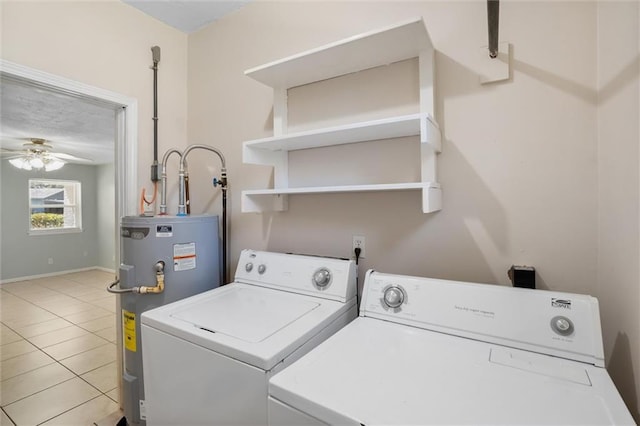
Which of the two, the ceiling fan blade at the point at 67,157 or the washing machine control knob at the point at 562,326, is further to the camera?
the ceiling fan blade at the point at 67,157

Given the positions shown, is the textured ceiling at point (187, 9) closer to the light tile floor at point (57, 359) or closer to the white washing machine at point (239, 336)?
the white washing machine at point (239, 336)

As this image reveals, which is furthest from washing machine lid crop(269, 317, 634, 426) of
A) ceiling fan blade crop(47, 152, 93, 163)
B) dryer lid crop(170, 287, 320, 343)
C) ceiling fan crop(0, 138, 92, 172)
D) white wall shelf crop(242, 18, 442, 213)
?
ceiling fan blade crop(47, 152, 93, 163)

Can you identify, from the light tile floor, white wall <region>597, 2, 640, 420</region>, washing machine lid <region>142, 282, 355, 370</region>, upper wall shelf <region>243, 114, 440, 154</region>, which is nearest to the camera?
white wall <region>597, 2, 640, 420</region>

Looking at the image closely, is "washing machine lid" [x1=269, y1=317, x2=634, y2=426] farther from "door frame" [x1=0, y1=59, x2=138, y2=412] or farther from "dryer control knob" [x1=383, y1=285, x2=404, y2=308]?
"door frame" [x1=0, y1=59, x2=138, y2=412]

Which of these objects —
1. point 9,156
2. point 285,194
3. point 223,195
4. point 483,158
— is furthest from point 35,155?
point 483,158

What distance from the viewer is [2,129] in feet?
12.0

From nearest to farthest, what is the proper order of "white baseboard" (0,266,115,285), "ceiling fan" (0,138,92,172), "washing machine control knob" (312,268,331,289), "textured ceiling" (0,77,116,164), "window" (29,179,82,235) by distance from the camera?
"washing machine control knob" (312,268,331,289) < "textured ceiling" (0,77,116,164) < "ceiling fan" (0,138,92,172) < "white baseboard" (0,266,115,285) < "window" (29,179,82,235)

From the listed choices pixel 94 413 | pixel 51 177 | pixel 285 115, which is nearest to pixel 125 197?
pixel 285 115

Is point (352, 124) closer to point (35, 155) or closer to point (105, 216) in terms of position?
point (35, 155)

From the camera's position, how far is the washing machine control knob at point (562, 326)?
0.90 m

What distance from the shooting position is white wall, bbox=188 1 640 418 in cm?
111

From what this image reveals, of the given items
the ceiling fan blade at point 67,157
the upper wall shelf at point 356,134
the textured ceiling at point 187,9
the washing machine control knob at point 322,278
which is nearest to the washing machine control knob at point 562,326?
the upper wall shelf at point 356,134

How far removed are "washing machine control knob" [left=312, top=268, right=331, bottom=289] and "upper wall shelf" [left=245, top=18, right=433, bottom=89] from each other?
97cm

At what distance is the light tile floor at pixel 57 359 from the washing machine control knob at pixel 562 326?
245cm
